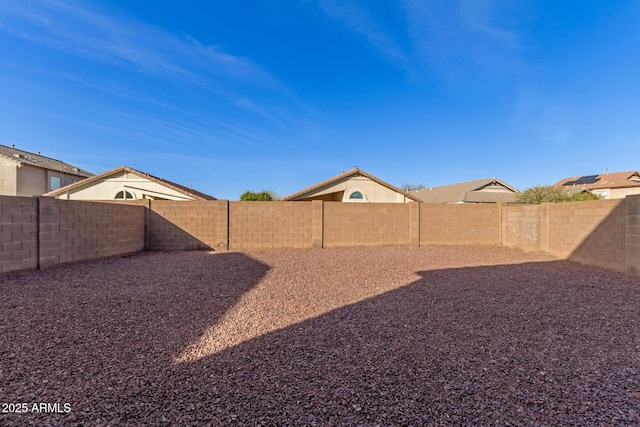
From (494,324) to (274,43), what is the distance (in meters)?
14.9

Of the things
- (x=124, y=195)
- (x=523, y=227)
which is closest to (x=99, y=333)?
(x=523, y=227)

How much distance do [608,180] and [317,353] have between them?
45802 millimetres

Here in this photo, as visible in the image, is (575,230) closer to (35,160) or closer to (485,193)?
(485,193)

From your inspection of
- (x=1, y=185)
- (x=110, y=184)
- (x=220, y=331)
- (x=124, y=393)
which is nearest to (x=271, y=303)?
(x=220, y=331)

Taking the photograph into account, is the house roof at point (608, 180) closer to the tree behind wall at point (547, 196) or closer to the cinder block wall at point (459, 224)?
the tree behind wall at point (547, 196)

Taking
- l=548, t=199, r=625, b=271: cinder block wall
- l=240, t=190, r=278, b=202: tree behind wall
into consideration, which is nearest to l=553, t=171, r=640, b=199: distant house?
l=548, t=199, r=625, b=271: cinder block wall

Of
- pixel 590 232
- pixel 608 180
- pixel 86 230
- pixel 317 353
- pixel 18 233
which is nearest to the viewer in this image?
pixel 317 353

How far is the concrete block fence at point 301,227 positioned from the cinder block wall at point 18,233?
2 centimetres

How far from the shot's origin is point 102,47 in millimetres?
10922

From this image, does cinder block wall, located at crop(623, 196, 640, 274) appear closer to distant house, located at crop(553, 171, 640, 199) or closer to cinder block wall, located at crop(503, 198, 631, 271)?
cinder block wall, located at crop(503, 198, 631, 271)

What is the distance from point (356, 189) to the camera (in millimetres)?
19078

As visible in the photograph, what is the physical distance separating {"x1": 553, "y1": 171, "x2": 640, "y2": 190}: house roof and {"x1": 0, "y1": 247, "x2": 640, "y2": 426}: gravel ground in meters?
35.2

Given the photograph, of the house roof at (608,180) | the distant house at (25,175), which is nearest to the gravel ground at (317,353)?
the distant house at (25,175)

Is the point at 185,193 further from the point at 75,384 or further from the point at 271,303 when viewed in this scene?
the point at 75,384
